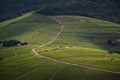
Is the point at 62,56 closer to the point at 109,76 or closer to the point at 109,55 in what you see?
the point at 109,55

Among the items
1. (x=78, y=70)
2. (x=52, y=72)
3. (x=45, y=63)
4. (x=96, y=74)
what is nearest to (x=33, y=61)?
(x=45, y=63)

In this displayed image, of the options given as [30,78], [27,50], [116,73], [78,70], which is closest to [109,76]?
[116,73]

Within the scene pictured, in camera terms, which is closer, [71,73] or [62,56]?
[71,73]

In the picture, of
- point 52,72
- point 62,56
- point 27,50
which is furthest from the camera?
point 27,50

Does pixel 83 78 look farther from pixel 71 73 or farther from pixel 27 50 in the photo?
pixel 27 50

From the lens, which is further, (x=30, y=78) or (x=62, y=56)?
(x=62, y=56)

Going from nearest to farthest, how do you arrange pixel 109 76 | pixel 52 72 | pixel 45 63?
pixel 109 76 < pixel 52 72 < pixel 45 63

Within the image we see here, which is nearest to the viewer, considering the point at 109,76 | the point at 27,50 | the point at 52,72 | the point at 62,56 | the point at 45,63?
the point at 109,76

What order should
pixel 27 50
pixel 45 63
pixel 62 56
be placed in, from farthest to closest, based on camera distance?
1. pixel 27 50
2. pixel 62 56
3. pixel 45 63
